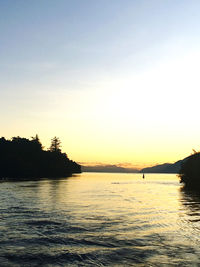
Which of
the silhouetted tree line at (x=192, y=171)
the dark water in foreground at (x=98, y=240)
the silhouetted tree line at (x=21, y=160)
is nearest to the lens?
the dark water in foreground at (x=98, y=240)

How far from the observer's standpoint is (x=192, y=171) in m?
70.9

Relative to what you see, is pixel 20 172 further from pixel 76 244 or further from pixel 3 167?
pixel 76 244

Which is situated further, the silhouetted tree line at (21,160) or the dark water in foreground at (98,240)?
the silhouetted tree line at (21,160)

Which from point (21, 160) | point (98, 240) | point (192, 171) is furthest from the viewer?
point (21, 160)

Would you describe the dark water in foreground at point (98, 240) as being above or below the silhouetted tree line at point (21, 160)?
below

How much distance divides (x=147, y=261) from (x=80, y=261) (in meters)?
3.35

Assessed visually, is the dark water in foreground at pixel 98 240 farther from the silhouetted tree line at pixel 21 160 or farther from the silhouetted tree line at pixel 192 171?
the silhouetted tree line at pixel 21 160

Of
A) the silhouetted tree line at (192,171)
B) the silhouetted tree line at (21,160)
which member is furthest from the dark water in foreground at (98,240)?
the silhouetted tree line at (21,160)

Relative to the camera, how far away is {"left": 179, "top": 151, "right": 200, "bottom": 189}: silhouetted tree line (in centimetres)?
6969

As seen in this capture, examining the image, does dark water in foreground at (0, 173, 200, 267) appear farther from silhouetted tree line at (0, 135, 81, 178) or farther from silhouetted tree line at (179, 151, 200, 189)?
silhouetted tree line at (0, 135, 81, 178)

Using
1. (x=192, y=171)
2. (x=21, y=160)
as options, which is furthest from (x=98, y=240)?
(x=21, y=160)

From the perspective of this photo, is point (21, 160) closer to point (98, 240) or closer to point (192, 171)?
point (192, 171)

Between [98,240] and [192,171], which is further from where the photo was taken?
[192,171]

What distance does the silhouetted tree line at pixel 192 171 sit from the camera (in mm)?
69688
